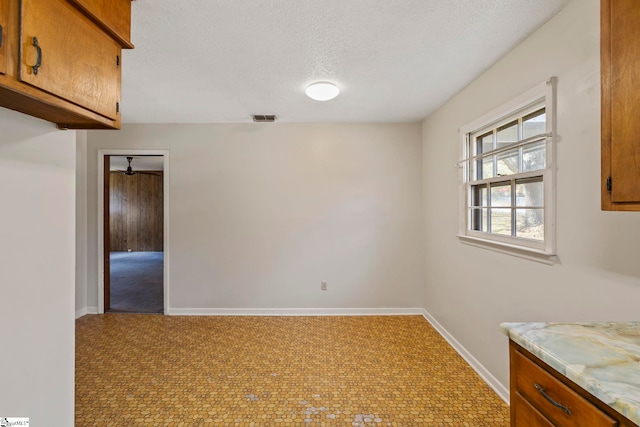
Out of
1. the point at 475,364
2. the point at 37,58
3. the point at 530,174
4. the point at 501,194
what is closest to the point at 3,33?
the point at 37,58

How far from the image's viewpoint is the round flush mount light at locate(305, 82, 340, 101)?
8.04 feet

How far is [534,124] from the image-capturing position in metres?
1.87

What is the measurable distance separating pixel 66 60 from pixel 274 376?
2.37 meters

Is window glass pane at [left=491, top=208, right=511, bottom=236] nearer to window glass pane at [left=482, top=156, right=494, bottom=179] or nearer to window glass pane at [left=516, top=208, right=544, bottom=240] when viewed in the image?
window glass pane at [left=516, top=208, right=544, bottom=240]

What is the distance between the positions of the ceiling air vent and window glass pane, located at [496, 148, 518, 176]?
8.02 feet

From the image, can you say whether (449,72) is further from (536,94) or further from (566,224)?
(566,224)

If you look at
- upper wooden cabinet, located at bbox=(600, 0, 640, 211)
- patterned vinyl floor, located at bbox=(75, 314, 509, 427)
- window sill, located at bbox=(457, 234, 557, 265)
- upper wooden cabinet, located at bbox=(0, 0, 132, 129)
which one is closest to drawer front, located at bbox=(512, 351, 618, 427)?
upper wooden cabinet, located at bbox=(600, 0, 640, 211)

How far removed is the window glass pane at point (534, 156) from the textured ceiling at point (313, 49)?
2.36 ft

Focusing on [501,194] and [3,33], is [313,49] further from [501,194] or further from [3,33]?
[501,194]

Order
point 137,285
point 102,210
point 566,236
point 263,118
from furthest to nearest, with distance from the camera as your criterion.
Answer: point 137,285, point 102,210, point 263,118, point 566,236

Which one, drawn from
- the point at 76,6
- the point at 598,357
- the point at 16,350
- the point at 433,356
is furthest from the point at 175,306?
the point at 598,357

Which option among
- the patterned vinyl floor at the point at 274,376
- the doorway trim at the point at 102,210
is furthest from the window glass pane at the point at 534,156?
the doorway trim at the point at 102,210

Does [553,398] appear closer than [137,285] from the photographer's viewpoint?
Yes

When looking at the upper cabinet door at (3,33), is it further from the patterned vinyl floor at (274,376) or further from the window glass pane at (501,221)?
the window glass pane at (501,221)
